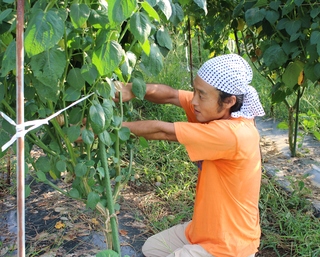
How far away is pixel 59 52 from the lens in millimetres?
1462

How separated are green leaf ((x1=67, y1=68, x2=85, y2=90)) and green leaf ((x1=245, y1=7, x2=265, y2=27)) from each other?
1436 millimetres

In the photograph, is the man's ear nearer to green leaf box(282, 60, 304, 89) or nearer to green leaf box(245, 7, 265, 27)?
green leaf box(245, 7, 265, 27)

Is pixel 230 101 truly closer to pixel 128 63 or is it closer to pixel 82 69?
pixel 128 63

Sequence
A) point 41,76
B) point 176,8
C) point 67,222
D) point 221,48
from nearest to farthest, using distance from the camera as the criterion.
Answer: point 41,76
point 176,8
point 67,222
point 221,48

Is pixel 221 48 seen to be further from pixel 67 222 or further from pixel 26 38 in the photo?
pixel 26 38

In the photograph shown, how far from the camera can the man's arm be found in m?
2.05

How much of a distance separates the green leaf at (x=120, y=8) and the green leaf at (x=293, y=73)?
1855 mm

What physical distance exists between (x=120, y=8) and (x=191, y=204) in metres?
2.07

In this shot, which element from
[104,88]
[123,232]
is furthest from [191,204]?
[104,88]

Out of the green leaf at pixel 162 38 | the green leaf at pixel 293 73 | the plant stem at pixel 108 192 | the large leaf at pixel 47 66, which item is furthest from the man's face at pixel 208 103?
the green leaf at pixel 293 73

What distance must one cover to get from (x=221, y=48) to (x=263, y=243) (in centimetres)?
200

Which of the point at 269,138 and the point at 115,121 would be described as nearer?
the point at 115,121

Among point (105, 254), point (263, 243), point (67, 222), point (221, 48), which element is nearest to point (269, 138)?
point (221, 48)

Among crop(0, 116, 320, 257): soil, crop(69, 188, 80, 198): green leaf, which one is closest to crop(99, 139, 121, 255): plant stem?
crop(69, 188, 80, 198): green leaf
